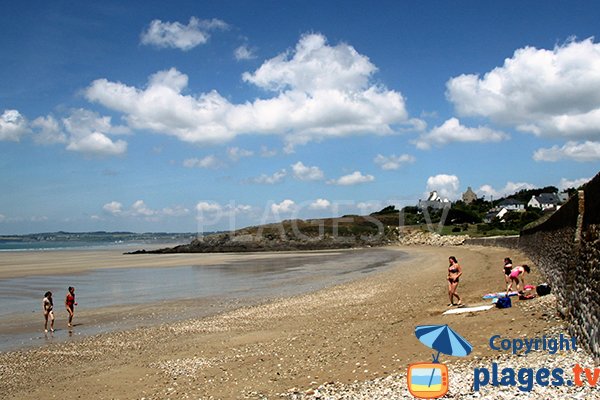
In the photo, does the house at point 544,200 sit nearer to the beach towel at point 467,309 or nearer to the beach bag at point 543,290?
the beach bag at point 543,290

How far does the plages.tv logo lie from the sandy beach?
1962 mm

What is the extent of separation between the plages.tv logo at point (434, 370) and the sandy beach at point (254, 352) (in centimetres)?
196

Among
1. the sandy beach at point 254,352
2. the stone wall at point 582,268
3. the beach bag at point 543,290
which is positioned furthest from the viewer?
the beach bag at point 543,290

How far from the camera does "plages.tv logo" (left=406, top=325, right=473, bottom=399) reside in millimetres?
7008

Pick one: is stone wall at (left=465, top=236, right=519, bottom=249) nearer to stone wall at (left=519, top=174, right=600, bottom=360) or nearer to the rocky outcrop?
the rocky outcrop

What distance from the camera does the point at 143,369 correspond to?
11.8 meters

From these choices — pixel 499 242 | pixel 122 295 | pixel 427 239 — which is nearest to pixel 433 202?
pixel 427 239

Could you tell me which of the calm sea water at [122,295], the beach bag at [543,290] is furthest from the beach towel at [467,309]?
the calm sea water at [122,295]

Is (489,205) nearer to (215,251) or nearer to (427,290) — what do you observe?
(215,251)

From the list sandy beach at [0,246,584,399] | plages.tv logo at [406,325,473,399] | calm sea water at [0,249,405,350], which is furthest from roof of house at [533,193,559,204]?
plages.tv logo at [406,325,473,399]

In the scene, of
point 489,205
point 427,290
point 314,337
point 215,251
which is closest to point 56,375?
point 314,337

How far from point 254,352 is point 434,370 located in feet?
20.6

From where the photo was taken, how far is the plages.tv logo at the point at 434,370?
7.01 metres

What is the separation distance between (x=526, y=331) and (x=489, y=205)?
144 metres
